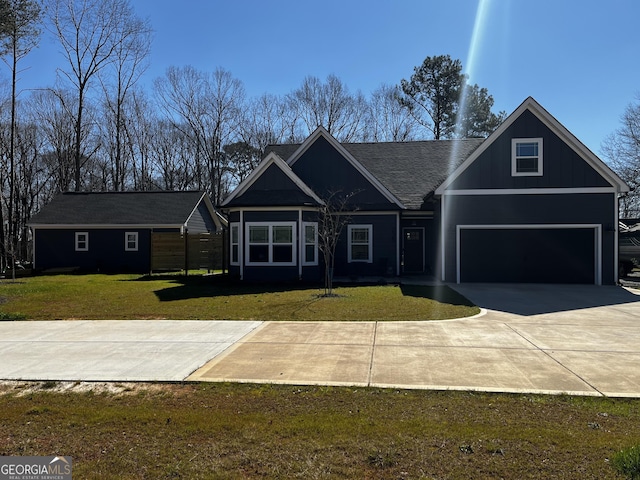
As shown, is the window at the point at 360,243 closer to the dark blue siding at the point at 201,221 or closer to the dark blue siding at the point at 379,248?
the dark blue siding at the point at 379,248

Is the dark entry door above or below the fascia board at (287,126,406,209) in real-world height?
below

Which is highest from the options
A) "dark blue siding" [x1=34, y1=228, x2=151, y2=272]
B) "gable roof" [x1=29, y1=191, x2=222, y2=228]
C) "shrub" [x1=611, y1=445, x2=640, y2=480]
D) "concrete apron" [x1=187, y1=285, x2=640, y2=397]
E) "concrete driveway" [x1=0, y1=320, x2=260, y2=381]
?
"gable roof" [x1=29, y1=191, x2=222, y2=228]

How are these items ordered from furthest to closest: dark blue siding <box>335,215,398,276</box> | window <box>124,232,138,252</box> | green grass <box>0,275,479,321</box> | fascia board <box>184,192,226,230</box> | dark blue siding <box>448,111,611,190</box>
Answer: fascia board <box>184,192,226,230</box> → window <box>124,232,138,252</box> → dark blue siding <box>335,215,398,276</box> → dark blue siding <box>448,111,611,190</box> → green grass <box>0,275,479,321</box>

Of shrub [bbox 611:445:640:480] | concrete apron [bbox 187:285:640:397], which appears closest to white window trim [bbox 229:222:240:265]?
concrete apron [bbox 187:285:640:397]

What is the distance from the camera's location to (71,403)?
17.0 ft

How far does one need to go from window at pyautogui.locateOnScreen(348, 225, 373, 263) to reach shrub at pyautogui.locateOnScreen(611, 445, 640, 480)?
16.1m

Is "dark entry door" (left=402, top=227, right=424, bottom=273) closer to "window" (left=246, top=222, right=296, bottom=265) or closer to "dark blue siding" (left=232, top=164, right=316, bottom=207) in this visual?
"dark blue siding" (left=232, top=164, right=316, bottom=207)

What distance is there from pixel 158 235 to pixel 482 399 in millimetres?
19991

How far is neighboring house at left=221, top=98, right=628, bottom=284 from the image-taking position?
54.2ft

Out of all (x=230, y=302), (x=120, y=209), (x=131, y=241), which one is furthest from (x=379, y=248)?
(x=120, y=209)

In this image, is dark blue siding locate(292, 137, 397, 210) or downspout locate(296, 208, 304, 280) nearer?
downspout locate(296, 208, 304, 280)

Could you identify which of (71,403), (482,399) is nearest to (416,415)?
(482,399)

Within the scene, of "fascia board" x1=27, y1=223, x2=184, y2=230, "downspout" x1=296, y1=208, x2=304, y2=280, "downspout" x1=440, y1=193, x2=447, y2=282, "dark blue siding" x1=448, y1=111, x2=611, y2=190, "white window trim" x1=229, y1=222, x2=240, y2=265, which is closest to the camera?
"dark blue siding" x1=448, y1=111, x2=611, y2=190

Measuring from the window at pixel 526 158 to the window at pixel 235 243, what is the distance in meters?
10.1
